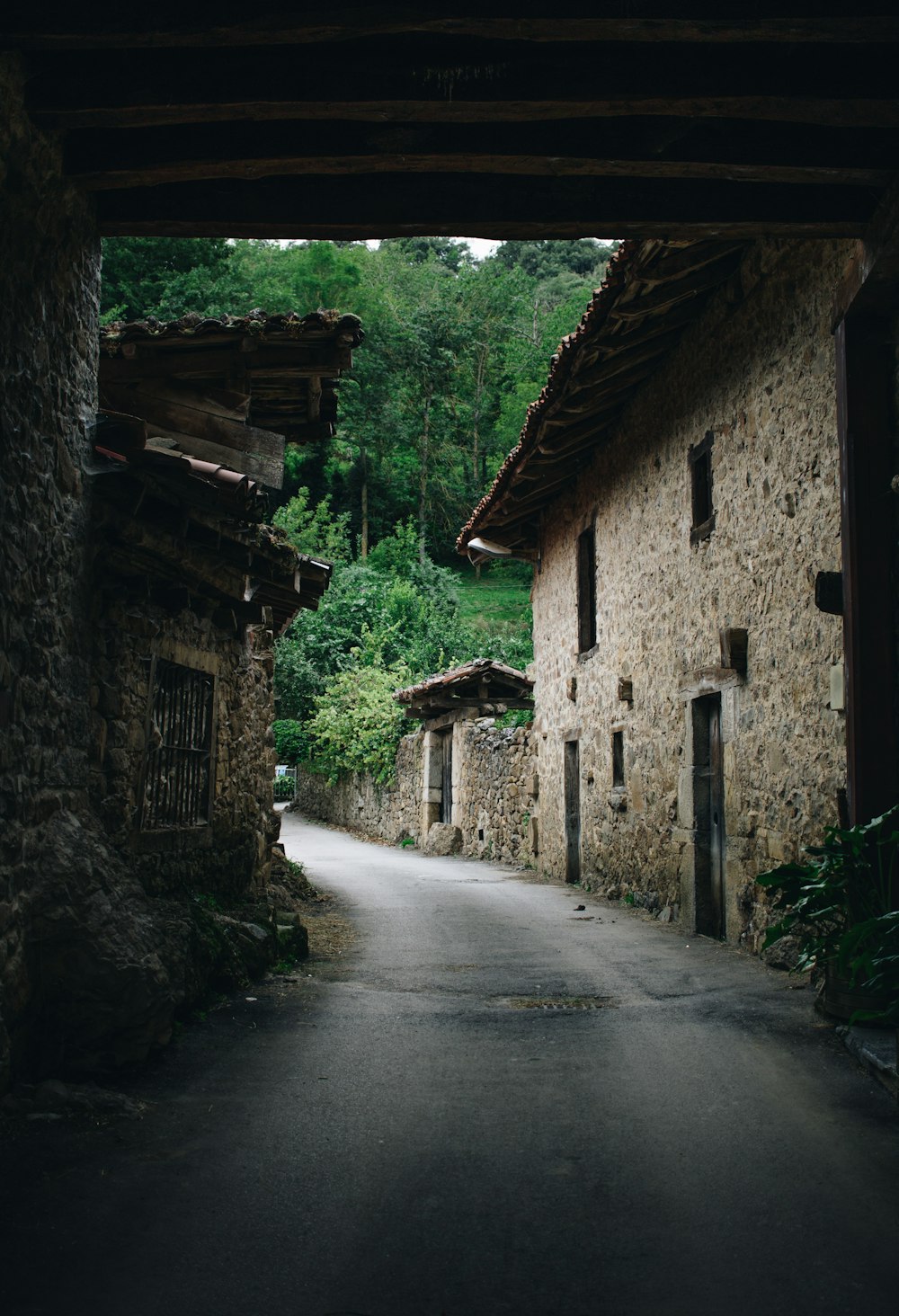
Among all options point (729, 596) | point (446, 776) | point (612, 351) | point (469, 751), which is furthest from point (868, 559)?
point (446, 776)

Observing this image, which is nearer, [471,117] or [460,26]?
[460,26]

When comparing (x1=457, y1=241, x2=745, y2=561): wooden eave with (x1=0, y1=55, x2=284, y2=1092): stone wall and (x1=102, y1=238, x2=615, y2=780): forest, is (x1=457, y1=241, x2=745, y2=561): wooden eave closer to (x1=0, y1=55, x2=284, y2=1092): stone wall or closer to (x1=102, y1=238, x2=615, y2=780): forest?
(x1=0, y1=55, x2=284, y2=1092): stone wall

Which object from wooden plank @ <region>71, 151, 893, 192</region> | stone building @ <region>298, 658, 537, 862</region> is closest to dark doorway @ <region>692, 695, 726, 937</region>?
wooden plank @ <region>71, 151, 893, 192</region>

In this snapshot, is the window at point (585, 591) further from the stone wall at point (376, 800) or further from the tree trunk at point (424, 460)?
the tree trunk at point (424, 460)

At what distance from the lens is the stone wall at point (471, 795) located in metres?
17.9

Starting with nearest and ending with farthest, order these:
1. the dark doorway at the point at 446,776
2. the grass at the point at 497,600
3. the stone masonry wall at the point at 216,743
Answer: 1. the stone masonry wall at the point at 216,743
2. the dark doorway at the point at 446,776
3. the grass at the point at 497,600

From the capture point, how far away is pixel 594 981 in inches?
285

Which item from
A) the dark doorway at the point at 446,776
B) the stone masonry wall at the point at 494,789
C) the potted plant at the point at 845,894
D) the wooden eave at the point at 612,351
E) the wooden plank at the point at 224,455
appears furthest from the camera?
the dark doorway at the point at 446,776

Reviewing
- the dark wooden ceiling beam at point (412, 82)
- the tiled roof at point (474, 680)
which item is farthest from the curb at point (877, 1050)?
the tiled roof at point (474, 680)

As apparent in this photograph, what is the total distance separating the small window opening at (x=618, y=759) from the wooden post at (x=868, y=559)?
22.6 feet

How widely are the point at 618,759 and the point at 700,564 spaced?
3.66 m

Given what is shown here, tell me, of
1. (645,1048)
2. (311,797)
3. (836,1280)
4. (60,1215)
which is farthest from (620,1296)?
(311,797)

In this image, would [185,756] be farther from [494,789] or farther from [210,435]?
[494,789]

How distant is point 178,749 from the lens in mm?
7934
